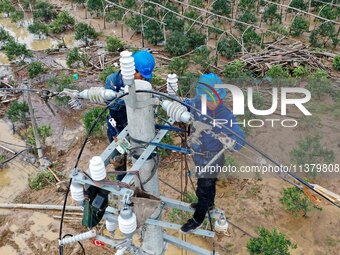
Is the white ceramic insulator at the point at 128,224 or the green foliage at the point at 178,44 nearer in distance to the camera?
the white ceramic insulator at the point at 128,224

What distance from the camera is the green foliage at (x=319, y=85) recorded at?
10.3 meters

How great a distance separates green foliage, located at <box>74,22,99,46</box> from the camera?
13969mm

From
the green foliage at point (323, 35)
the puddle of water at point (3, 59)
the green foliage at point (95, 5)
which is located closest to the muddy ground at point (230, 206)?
the green foliage at point (323, 35)

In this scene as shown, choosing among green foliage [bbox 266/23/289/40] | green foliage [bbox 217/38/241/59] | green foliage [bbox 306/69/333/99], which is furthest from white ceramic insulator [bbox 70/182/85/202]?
green foliage [bbox 266/23/289/40]

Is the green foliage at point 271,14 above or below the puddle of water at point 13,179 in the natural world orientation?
above

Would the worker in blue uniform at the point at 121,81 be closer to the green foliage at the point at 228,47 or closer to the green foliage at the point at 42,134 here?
the green foliage at the point at 42,134

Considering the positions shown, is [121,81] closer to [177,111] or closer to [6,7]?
[177,111]

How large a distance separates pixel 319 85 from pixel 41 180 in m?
6.85

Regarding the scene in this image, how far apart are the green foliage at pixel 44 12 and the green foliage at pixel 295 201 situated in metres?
13.2

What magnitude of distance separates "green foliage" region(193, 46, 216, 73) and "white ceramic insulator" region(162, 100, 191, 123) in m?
8.88

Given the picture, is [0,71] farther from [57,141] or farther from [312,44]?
[312,44]

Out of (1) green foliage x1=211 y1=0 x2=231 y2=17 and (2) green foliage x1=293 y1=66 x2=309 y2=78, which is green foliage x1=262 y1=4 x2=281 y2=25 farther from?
(2) green foliage x1=293 y1=66 x2=309 y2=78

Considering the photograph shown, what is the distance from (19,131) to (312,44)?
908 cm

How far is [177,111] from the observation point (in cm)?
307
